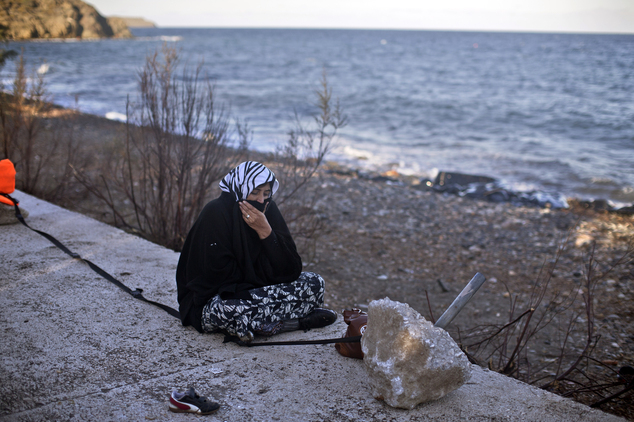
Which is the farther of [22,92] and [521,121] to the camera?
[521,121]

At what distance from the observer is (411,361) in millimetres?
2100

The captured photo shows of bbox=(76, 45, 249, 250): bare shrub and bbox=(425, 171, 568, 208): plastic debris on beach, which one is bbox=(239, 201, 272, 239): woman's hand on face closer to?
bbox=(76, 45, 249, 250): bare shrub

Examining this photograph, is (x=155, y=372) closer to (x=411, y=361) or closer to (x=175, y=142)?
(x=411, y=361)

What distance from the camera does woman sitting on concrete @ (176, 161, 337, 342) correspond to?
2.73 m

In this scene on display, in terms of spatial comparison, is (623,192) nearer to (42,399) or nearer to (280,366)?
(280,366)

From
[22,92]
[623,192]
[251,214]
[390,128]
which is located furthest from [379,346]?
[390,128]

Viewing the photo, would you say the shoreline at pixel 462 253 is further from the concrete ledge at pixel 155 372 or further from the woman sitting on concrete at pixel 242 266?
the woman sitting on concrete at pixel 242 266

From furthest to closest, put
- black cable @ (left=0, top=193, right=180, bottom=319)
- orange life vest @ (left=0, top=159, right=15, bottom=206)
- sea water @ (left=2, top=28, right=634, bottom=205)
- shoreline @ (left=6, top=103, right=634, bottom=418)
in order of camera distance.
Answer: sea water @ (left=2, top=28, right=634, bottom=205) < shoreline @ (left=6, top=103, right=634, bottom=418) < orange life vest @ (left=0, top=159, right=15, bottom=206) < black cable @ (left=0, top=193, right=180, bottom=319)

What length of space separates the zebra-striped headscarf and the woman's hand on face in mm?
97

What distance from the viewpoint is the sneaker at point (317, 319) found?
9.80 ft

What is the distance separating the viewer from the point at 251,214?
2711mm

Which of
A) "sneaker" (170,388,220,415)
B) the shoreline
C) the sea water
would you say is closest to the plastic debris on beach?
the shoreline

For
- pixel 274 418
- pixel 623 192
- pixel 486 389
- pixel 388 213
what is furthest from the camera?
pixel 623 192

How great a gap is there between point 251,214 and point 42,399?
140cm
